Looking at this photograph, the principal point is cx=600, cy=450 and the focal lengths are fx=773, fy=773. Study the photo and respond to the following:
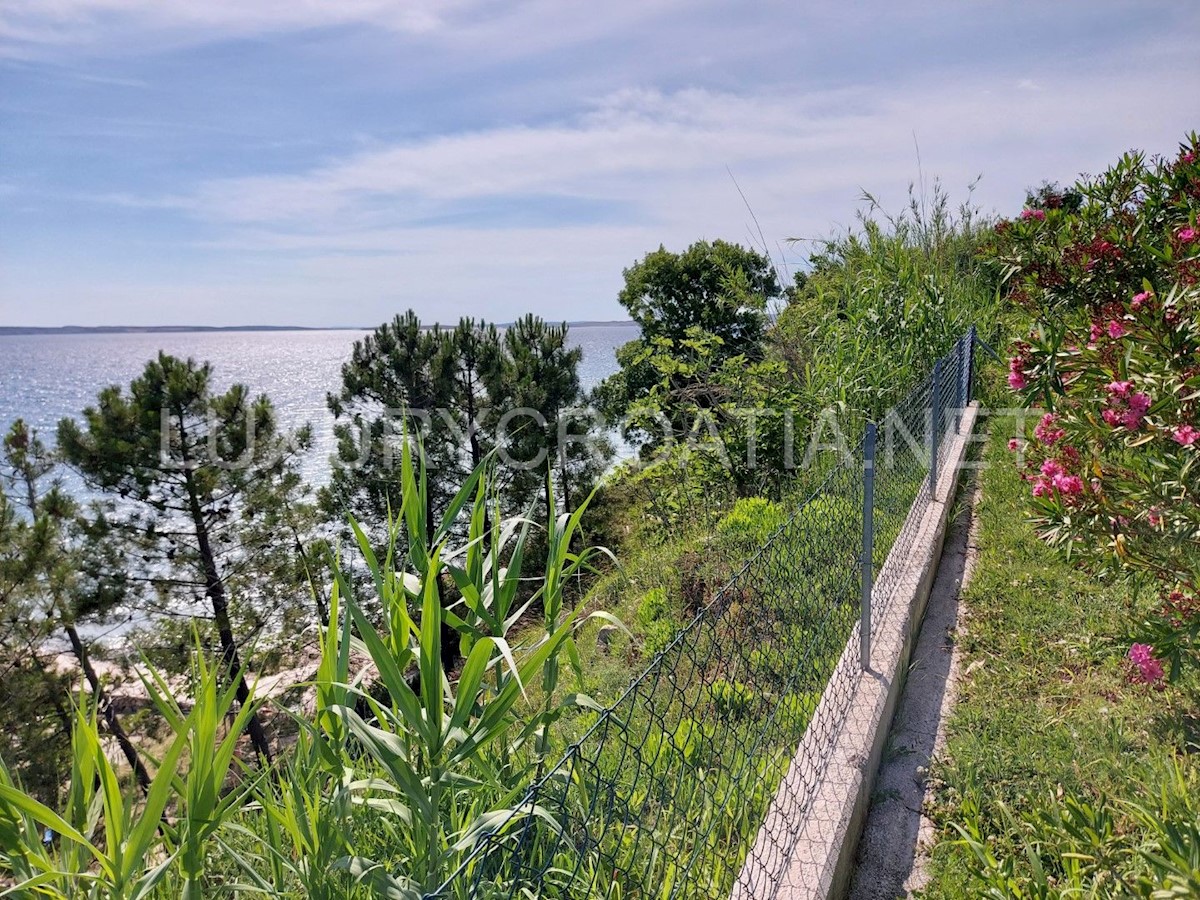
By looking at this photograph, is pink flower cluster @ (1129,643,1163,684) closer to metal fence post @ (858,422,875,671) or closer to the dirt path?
the dirt path

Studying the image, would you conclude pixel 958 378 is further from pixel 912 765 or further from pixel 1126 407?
pixel 912 765

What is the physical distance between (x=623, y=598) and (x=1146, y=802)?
313 cm

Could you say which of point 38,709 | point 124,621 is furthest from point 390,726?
point 124,621

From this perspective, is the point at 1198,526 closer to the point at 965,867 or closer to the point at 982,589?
the point at 965,867

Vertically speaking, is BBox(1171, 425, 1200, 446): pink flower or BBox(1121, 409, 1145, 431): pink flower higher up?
BBox(1121, 409, 1145, 431): pink flower

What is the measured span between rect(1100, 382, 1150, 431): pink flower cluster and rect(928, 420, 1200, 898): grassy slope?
0.72 meters

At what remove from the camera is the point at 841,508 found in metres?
3.33

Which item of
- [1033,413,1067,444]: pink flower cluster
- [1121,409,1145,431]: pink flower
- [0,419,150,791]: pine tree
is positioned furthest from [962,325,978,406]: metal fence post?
[0,419,150,791]: pine tree

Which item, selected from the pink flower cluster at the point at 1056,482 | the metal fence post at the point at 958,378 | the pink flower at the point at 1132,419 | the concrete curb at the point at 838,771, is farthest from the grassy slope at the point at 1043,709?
the metal fence post at the point at 958,378

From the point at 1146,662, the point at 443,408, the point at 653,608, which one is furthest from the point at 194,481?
the point at 1146,662

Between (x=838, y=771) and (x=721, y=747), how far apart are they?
0.35m

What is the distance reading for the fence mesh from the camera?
162cm

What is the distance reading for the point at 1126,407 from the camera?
2.47 m

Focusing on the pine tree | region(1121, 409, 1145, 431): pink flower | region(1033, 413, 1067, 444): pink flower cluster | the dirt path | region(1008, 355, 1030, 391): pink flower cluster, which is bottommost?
the pine tree
